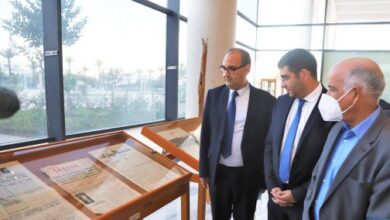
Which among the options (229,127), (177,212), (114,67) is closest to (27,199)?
(229,127)

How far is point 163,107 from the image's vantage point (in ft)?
18.8

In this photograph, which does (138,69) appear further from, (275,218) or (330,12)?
(330,12)

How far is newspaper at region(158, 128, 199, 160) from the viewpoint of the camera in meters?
2.48

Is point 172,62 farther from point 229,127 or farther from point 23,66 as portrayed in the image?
point 229,127

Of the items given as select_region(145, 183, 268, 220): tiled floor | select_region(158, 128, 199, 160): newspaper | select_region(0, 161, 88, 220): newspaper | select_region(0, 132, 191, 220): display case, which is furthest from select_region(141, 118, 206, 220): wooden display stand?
select_region(0, 161, 88, 220): newspaper

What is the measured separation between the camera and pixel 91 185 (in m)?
1.46

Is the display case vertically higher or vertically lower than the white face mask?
lower

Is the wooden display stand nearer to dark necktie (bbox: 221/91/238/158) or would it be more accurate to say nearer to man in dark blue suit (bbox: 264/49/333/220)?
dark necktie (bbox: 221/91/238/158)

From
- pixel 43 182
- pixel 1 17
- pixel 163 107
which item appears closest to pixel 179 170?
pixel 43 182

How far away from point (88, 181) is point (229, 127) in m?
0.96

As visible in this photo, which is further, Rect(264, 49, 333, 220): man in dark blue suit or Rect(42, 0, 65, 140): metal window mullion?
Rect(42, 0, 65, 140): metal window mullion

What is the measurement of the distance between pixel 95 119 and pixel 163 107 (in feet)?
6.14

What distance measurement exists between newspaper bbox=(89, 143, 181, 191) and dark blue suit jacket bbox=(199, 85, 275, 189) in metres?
0.31

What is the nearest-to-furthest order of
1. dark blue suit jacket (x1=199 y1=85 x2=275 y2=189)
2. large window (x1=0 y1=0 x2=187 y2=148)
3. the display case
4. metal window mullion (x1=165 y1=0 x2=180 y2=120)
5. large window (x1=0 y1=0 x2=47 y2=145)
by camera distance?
1. the display case
2. dark blue suit jacket (x1=199 y1=85 x2=275 y2=189)
3. large window (x1=0 y1=0 x2=47 y2=145)
4. large window (x1=0 y1=0 x2=187 y2=148)
5. metal window mullion (x1=165 y1=0 x2=180 y2=120)
